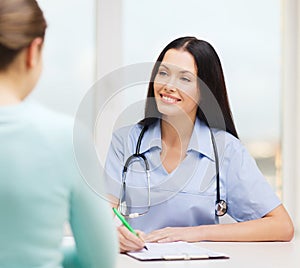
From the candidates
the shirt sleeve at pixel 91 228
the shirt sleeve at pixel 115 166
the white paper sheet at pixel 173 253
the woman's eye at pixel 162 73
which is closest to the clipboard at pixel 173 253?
the white paper sheet at pixel 173 253

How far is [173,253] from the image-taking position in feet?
5.12

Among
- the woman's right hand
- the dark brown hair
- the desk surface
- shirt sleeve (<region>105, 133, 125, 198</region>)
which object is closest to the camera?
the desk surface

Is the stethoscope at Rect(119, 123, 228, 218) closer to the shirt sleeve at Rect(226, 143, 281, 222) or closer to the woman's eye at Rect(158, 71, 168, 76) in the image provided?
the shirt sleeve at Rect(226, 143, 281, 222)

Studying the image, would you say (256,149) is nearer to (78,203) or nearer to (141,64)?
(141,64)

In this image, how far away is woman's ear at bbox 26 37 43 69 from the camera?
87 centimetres

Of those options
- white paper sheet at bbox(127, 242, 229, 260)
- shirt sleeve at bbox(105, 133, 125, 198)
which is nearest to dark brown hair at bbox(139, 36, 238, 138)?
shirt sleeve at bbox(105, 133, 125, 198)

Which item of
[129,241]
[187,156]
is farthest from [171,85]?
[129,241]

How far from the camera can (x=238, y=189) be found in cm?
215

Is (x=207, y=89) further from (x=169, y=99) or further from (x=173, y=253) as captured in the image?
(x=173, y=253)

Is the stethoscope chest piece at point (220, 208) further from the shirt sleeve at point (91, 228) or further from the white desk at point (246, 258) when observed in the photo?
the shirt sleeve at point (91, 228)

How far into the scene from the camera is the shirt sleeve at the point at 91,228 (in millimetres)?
866

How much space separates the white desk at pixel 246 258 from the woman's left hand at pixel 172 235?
Result: 44 mm

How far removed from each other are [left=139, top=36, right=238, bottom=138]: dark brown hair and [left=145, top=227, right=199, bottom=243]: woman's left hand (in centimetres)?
50

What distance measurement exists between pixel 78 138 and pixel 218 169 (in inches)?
52.1
